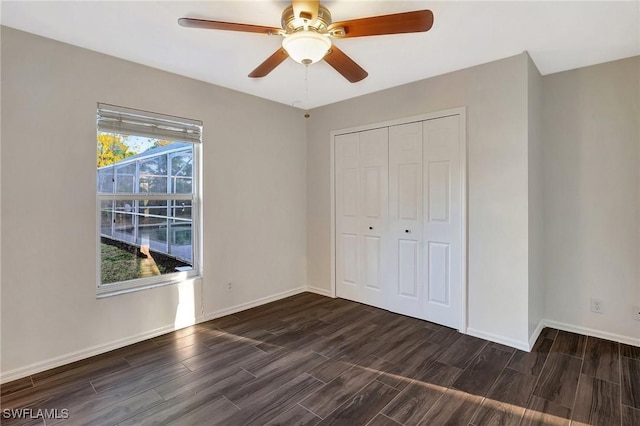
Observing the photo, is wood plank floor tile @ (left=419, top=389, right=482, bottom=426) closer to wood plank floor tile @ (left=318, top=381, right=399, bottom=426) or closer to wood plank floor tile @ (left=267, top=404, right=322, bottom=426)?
wood plank floor tile @ (left=318, top=381, right=399, bottom=426)

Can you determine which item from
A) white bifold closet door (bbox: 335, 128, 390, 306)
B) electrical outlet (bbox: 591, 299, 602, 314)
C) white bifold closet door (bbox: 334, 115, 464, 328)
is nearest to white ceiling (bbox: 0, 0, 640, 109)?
white bifold closet door (bbox: 334, 115, 464, 328)

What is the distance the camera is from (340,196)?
402 cm

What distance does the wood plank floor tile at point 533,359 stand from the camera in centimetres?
236

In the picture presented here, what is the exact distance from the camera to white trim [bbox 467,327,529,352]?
265cm

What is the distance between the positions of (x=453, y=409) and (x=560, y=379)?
0.93m

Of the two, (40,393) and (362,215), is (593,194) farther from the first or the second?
(40,393)

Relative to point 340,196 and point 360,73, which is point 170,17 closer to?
point 360,73

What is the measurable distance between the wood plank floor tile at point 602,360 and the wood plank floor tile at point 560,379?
0.07 metres

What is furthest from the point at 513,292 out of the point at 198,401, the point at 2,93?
the point at 2,93

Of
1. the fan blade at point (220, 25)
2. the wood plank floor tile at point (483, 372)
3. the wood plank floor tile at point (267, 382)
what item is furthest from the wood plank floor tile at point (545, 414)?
the fan blade at point (220, 25)

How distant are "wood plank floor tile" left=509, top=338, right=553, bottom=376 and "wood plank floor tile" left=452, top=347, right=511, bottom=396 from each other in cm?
6

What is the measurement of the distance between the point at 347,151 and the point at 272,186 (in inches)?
40.7

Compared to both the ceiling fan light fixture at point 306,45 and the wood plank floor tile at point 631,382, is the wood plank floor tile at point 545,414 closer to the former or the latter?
the wood plank floor tile at point 631,382

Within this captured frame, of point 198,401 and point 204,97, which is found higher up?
point 204,97
